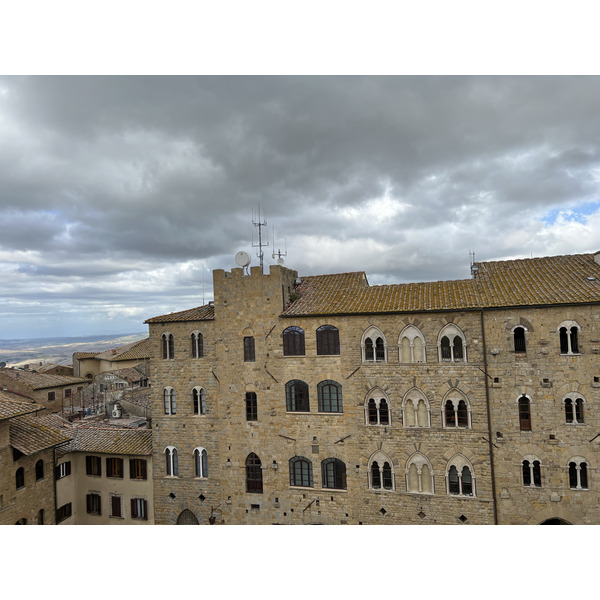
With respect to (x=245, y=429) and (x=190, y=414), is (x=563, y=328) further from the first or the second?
(x=190, y=414)

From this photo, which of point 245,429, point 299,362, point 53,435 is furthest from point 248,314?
point 53,435

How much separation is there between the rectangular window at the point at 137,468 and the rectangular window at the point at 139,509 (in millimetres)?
1326

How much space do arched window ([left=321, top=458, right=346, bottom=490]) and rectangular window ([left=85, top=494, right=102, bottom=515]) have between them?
1342cm

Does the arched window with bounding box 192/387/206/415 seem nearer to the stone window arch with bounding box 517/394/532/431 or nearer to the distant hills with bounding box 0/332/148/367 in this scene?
the stone window arch with bounding box 517/394/532/431

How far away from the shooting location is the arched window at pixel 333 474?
761 inches

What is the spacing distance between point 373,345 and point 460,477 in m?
7.27

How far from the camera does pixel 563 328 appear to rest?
55.5 ft

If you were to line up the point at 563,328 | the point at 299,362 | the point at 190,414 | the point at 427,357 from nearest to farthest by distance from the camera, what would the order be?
the point at 563,328, the point at 427,357, the point at 299,362, the point at 190,414

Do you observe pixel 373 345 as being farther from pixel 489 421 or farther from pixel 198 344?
pixel 198 344

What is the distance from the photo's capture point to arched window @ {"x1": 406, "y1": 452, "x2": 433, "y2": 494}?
18.4 meters

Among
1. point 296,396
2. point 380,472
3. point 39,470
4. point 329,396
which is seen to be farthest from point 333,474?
point 39,470

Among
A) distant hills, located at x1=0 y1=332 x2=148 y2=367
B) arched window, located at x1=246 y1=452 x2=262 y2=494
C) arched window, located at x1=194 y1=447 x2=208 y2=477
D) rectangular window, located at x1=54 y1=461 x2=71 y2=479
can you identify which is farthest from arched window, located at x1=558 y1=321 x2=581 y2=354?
distant hills, located at x1=0 y1=332 x2=148 y2=367

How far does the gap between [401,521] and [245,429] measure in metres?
8.98

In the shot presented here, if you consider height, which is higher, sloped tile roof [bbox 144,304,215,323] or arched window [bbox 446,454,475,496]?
sloped tile roof [bbox 144,304,215,323]
